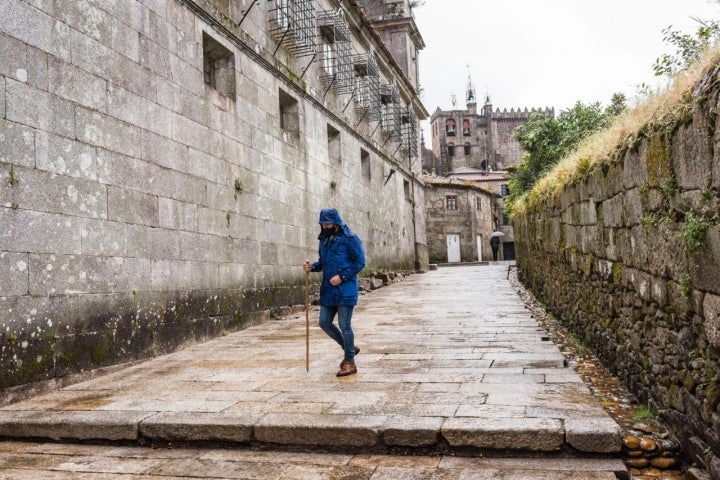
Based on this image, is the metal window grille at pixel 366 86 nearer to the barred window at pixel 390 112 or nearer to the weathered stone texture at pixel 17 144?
the barred window at pixel 390 112

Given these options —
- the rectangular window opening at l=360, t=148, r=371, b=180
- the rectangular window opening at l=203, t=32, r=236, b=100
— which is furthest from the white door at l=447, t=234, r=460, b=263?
the rectangular window opening at l=203, t=32, r=236, b=100

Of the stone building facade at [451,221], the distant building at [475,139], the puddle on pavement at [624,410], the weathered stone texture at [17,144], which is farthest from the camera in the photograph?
the distant building at [475,139]

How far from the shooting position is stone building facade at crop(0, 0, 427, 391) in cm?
561

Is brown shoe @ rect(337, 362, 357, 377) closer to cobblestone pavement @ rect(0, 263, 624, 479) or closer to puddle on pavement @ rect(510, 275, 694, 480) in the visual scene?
cobblestone pavement @ rect(0, 263, 624, 479)

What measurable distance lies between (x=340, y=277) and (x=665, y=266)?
2776 mm

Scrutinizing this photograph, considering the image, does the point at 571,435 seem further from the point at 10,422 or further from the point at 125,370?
the point at 125,370

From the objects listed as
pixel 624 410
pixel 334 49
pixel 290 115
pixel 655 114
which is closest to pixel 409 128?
pixel 334 49

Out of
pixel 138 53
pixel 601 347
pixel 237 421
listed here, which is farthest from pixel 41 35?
pixel 601 347

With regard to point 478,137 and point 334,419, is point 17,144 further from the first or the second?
point 478,137

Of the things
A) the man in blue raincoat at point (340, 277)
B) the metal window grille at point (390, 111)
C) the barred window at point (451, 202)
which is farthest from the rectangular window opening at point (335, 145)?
the barred window at point (451, 202)

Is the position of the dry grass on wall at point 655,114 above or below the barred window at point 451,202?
below

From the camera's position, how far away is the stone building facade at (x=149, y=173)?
5.61m

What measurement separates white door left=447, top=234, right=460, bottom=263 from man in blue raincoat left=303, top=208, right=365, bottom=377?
35.8 metres

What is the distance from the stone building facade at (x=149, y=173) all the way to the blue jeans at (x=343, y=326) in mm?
2460
